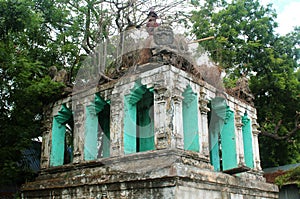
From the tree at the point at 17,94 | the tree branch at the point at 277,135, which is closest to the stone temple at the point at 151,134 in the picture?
the tree at the point at 17,94

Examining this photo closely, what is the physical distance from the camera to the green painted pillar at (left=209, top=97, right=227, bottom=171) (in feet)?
33.0

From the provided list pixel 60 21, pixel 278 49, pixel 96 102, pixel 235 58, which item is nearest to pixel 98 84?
pixel 96 102

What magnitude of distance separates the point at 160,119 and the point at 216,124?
3178 mm

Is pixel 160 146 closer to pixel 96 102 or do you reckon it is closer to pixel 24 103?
pixel 96 102

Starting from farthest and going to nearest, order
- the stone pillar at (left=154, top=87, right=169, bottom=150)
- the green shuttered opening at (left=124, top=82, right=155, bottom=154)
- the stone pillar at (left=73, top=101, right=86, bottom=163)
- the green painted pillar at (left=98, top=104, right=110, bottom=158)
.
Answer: the green painted pillar at (left=98, top=104, right=110, bottom=158) → the stone pillar at (left=73, top=101, right=86, bottom=163) → the green shuttered opening at (left=124, top=82, right=155, bottom=154) → the stone pillar at (left=154, top=87, right=169, bottom=150)

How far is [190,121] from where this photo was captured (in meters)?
8.80

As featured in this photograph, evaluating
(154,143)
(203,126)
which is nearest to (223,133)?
(203,126)

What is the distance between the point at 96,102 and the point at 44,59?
4504mm

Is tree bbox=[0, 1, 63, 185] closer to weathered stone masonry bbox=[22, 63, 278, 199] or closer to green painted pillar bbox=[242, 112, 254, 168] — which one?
weathered stone masonry bbox=[22, 63, 278, 199]

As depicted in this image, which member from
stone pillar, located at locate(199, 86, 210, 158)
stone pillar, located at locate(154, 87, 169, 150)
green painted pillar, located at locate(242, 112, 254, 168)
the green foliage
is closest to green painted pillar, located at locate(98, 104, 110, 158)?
stone pillar, located at locate(154, 87, 169, 150)

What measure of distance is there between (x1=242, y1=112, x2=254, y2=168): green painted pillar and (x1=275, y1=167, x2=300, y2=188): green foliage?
377 cm

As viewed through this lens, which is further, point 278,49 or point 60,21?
point 278,49

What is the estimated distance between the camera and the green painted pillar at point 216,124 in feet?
33.0

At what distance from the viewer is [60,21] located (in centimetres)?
1357
